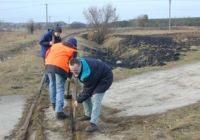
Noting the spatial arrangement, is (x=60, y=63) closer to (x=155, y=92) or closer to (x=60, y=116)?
(x=60, y=116)

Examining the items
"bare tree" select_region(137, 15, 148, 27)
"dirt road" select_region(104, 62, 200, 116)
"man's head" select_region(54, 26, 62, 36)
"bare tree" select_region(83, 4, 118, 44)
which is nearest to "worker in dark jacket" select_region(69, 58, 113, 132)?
"dirt road" select_region(104, 62, 200, 116)

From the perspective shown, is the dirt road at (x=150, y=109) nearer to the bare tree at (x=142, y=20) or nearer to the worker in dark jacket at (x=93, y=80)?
the worker in dark jacket at (x=93, y=80)

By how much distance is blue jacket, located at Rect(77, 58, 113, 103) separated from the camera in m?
9.89

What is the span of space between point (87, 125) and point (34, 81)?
825 centimetres

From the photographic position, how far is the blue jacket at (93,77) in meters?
9.89

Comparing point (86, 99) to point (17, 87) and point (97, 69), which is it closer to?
point (97, 69)

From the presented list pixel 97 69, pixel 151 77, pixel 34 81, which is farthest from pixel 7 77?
pixel 97 69

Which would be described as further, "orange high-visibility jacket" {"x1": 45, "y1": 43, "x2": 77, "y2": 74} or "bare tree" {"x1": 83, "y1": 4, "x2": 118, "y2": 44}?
"bare tree" {"x1": 83, "y1": 4, "x2": 118, "y2": 44}

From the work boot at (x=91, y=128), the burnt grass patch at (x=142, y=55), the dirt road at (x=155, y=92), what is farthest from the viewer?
the burnt grass patch at (x=142, y=55)

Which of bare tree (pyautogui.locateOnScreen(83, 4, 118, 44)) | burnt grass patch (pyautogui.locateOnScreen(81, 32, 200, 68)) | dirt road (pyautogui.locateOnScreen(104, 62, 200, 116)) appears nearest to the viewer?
dirt road (pyautogui.locateOnScreen(104, 62, 200, 116))

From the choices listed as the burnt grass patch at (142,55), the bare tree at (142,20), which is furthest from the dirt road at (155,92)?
the bare tree at (142,20)

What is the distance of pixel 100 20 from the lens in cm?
5694

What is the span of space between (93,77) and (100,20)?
47.2m

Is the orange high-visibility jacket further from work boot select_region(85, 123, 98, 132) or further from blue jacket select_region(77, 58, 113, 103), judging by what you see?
work boot select_region(85, 123, 98, 132)
